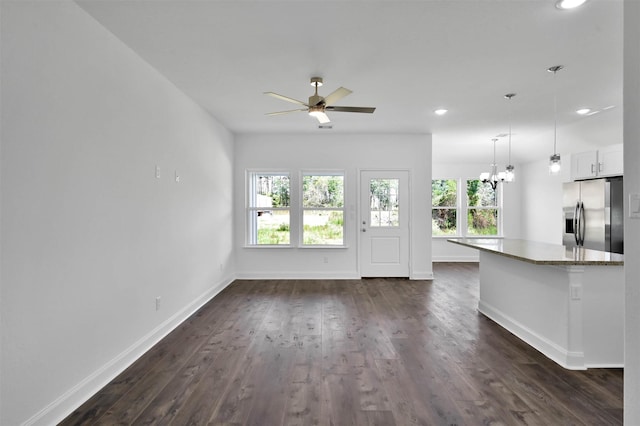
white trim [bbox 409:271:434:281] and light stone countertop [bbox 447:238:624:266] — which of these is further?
white trim [bbox 409:271:434:281]

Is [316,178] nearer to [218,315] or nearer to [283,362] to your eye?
[218,315]

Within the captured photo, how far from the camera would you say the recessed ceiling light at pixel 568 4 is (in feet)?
7.02

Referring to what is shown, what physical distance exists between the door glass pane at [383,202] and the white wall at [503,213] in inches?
99.2

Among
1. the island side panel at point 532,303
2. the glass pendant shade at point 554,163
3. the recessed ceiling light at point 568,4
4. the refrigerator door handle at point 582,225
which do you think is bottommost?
the island side panel at point 532,303

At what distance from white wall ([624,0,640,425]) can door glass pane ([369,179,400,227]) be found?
4549 mm

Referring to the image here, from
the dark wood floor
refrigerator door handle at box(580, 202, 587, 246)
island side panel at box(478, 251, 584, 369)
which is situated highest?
refrigerator door handle at box(580, 202, 587, 246)

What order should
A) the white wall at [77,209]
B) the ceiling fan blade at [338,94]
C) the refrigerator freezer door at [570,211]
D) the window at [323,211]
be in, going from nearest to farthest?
the white wall at [77,209] → the ceiling fan blade at [338,94] → the refrigerator freezer door at [570,211] → the window at [323,211]

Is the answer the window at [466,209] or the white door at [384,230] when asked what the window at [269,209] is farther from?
the window at [466,209]

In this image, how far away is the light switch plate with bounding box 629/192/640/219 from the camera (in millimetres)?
1346

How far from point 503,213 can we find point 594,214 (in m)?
2.63

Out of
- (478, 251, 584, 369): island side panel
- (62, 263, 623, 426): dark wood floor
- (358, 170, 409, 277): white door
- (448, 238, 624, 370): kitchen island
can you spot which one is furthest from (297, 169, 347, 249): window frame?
(448, 238, 624, 370): kitchen island

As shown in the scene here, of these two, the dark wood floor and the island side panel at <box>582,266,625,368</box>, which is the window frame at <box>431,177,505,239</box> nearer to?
the dark wood floor

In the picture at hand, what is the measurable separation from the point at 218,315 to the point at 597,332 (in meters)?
3.71

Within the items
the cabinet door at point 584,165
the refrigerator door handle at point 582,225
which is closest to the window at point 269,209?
the refrigerator door handle at point 582,225
